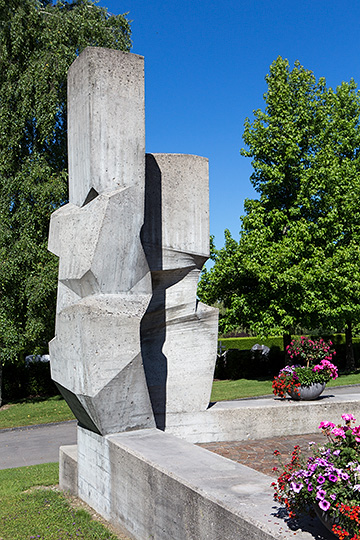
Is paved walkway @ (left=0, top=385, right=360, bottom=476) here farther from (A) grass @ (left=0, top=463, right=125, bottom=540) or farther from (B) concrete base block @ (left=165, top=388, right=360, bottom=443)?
(A) grass @ (left=0, top=463, right=125, bottom=540)

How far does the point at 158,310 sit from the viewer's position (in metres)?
7.68

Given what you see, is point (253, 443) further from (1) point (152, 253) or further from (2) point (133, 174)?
(2) point (133, 174)

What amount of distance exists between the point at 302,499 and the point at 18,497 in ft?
16.5

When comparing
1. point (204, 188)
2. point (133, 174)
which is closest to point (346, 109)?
point (204, 188)

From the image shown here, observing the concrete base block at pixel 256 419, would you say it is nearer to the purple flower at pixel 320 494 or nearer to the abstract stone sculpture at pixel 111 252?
the abstract stone sculpture at pixel 111 252

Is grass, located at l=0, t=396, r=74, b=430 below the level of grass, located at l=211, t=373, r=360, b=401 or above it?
below

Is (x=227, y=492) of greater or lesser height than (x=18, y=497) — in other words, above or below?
above

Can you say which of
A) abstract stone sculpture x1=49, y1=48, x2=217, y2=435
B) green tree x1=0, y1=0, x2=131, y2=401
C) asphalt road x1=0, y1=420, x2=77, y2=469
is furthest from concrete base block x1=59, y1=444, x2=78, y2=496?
green tree x1=0, y1=0, x2=131, y2=401

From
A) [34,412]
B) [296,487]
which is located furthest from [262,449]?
[34,412]

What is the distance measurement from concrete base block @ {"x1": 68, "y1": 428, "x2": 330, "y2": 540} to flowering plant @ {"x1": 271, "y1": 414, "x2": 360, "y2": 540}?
23 cm

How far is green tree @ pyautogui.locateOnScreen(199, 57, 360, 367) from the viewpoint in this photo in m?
19.9

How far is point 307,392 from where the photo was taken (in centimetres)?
932

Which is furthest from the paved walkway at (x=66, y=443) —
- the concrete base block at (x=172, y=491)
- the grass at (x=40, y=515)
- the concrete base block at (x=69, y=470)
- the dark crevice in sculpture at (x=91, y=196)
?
the dark crevice in sculpture at (x=91, y=196)

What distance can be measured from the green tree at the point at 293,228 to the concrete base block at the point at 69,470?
13.1 meters
